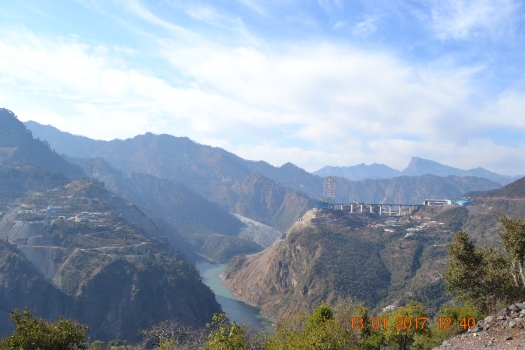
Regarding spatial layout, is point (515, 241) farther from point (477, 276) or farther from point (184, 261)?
point (184, 261)

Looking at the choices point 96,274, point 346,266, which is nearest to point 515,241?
point 96,274

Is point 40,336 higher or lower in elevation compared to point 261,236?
higher

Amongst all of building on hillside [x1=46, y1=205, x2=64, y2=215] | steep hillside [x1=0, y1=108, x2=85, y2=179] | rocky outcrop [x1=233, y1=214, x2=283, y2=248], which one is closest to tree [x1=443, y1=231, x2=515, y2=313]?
building on hillside [x1=46, y1=205, x2=64, y2=215]

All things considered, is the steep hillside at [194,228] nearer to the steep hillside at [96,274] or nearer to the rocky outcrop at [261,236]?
the rocky outcrop at [261,236]

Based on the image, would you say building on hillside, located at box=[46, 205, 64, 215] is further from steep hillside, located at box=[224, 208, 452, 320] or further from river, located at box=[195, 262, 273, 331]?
steep hillside, located at box=[224, 208, 452, 320]

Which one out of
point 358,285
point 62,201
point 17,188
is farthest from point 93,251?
point 358,285
